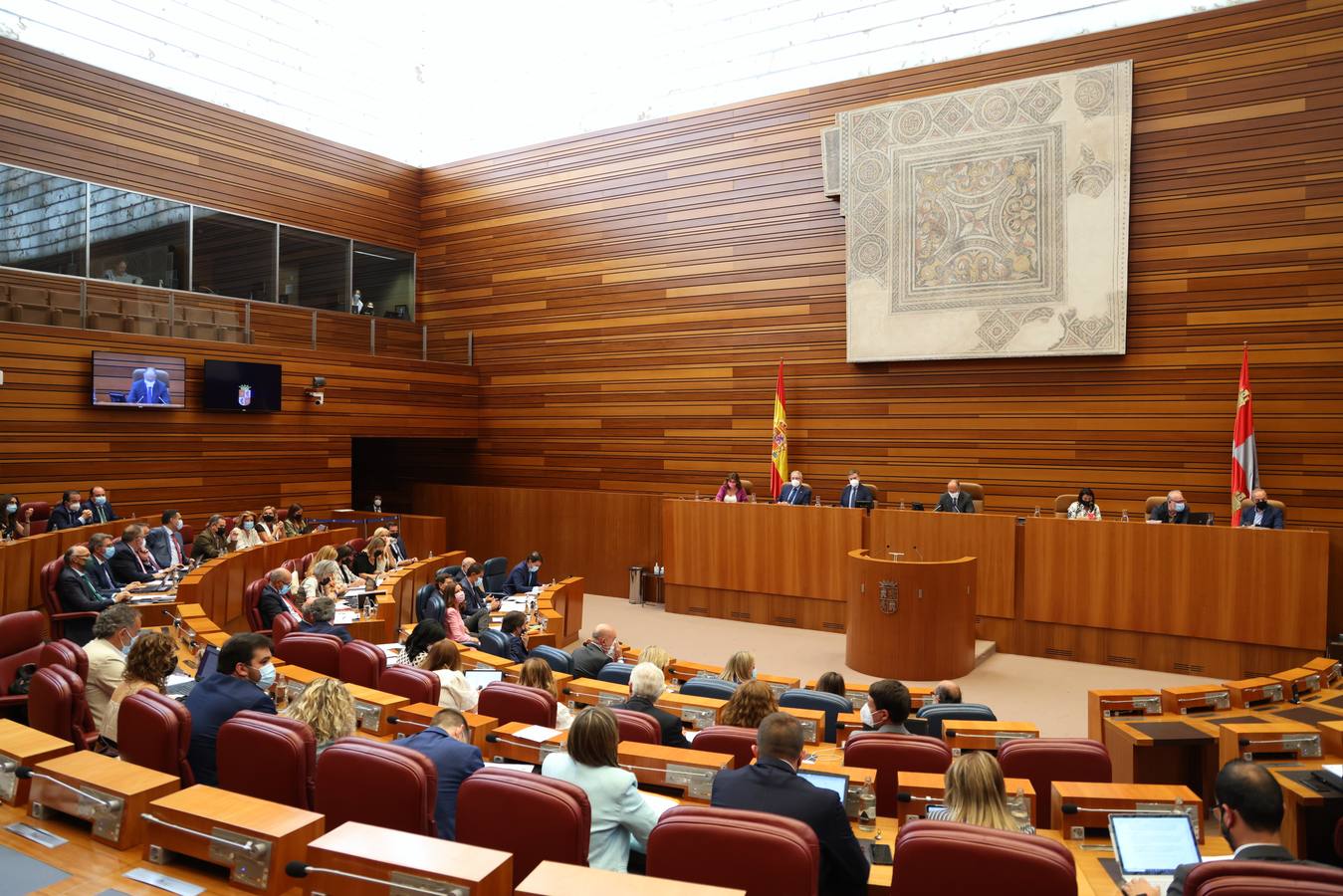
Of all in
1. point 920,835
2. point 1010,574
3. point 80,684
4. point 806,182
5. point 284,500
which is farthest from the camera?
point 284,500

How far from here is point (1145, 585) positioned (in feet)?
27.2

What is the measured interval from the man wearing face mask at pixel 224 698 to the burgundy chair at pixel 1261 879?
3000mm

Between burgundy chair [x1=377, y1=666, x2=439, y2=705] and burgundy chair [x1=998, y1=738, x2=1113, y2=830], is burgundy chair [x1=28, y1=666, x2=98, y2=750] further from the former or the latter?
burgundy chair [x1=998, y1=738, x2=1113, y2=830]

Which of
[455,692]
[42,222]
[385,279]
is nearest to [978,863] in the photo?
[455,692]

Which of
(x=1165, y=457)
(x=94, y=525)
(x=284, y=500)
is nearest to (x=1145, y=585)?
(x=1165, y=457)

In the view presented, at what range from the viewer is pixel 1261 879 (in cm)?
182

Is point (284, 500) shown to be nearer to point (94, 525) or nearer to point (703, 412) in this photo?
point (94, 525)

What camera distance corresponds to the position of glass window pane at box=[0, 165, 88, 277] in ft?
33.6

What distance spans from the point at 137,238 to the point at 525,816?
1205 centimetres

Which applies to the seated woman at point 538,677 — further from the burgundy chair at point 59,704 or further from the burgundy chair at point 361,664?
the burgundy chair at point 59,704

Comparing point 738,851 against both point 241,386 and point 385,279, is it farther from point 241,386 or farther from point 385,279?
point 385,279

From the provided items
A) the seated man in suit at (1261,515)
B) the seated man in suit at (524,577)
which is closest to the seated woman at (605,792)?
the seated man in suit at (524,577)

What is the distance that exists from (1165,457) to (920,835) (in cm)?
897

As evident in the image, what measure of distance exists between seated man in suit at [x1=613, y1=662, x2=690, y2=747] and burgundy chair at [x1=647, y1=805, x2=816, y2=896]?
170cm
